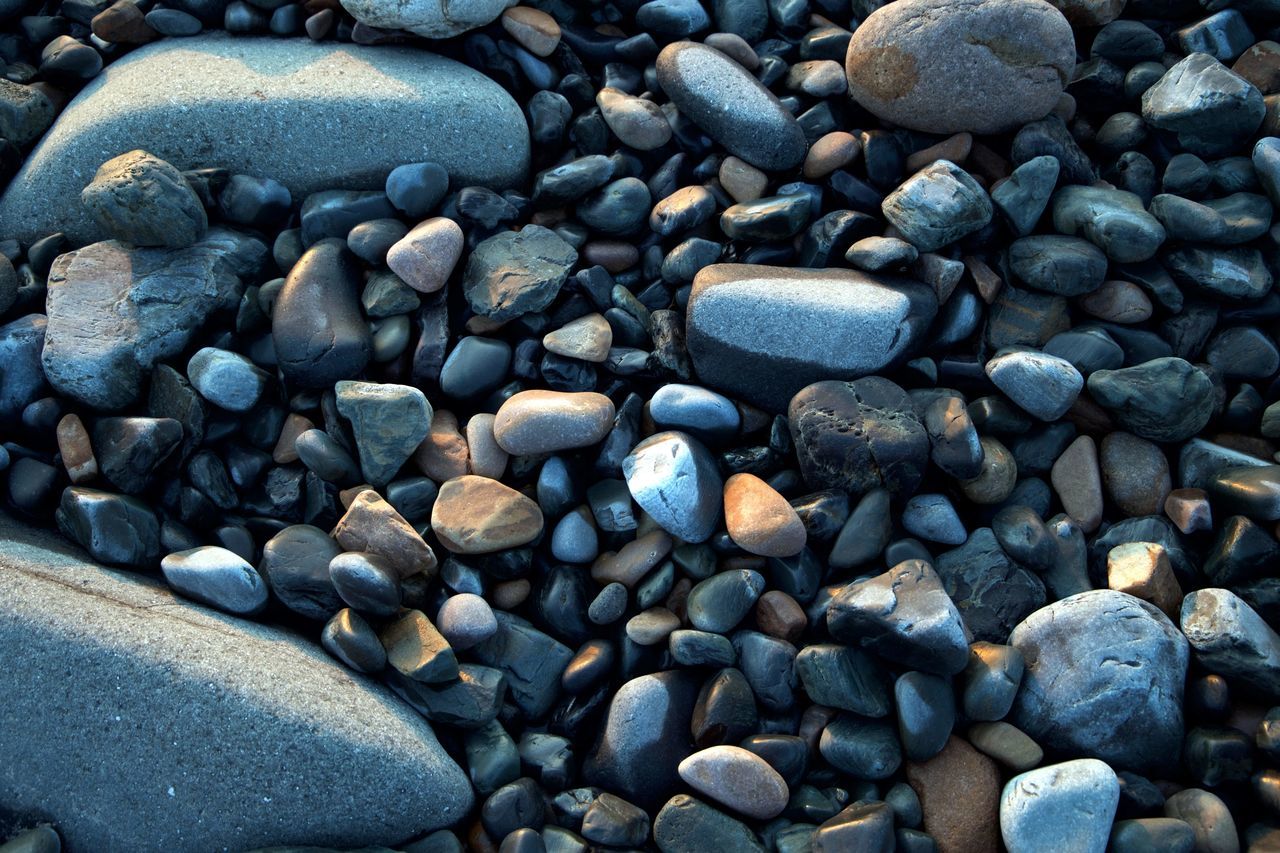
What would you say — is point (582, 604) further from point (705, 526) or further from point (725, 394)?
point (725, 394)

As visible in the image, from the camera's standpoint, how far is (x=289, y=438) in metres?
2.59

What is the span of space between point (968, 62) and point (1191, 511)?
4.44 feet

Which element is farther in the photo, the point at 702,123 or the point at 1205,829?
the point at 702,123

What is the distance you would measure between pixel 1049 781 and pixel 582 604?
1.13 m

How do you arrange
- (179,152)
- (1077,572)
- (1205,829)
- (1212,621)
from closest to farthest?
1. (1205,829)
2. (1212,621)
3. (1077,572)
4. (179,152)

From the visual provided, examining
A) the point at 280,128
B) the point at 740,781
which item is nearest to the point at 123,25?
the point at 280,128

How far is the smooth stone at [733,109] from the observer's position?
286cm

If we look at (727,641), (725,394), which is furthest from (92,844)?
(725,394)

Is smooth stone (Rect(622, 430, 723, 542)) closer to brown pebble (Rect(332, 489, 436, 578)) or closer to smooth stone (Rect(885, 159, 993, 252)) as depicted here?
brown pebble (Rect(332, 489, 436, 578))

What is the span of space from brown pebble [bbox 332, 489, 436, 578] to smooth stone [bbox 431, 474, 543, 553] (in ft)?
0.25

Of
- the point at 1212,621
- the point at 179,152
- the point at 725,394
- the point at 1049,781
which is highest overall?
the point at 179,152

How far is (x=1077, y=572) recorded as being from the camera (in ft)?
7.88

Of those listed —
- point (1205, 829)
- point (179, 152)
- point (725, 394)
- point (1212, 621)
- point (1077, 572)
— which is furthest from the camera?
point (179, 152)

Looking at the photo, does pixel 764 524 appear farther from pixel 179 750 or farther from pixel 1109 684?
pixel 179 750
